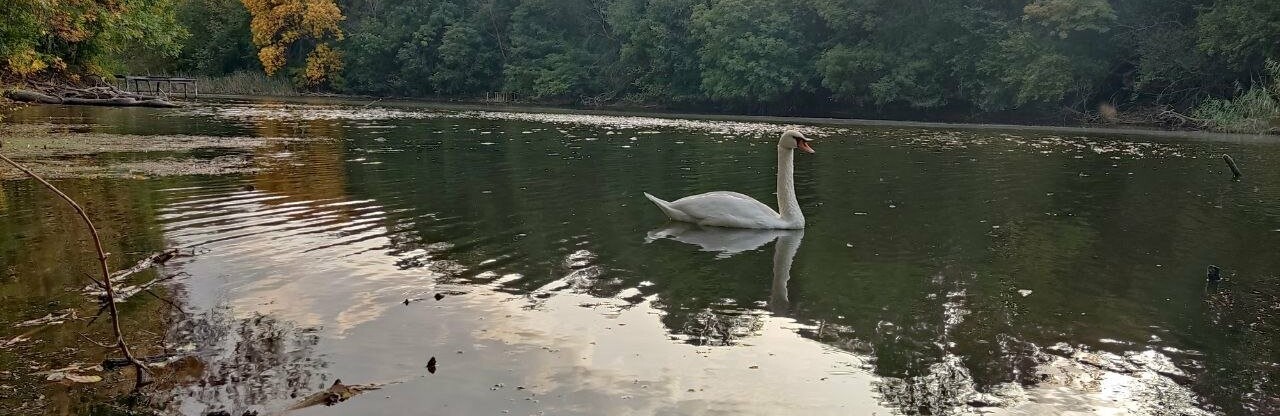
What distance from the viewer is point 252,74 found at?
255 ft

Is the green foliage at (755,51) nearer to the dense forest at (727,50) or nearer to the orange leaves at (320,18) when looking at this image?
the dense forest at (727,50)

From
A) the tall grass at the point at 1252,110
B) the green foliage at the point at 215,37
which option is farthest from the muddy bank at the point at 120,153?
the green foliage at the point at 215,37

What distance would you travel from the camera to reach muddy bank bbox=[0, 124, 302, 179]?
15.5m

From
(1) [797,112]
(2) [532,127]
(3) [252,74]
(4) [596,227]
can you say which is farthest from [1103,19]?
(3) [252,74]

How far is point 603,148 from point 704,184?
26.5ft

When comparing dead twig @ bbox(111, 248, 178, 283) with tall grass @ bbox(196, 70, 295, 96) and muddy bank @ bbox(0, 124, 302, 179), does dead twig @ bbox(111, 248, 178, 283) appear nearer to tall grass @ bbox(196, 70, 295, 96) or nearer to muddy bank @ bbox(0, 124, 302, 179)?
muddy bank @ bbox(0, 124, 302, 179)

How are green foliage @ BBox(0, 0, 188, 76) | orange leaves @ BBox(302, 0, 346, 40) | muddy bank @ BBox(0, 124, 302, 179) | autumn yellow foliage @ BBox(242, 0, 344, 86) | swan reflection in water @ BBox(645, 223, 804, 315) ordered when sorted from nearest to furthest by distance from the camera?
1. swan reflection in water @ BBox(645, 223, 804, 315)
2. muddy bank @ BBox(0, 124, 302, 179)
3. green foliage @ BBox(0, 0, 188, 76)
4. autumn yellow foliage @ BBox(242, 0, 344, 86)
5. orange leaves @ BBox(302, 0, 346, 40)

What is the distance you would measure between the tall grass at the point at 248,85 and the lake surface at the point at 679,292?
6304 centimetres

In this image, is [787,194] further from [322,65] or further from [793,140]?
[322,65]

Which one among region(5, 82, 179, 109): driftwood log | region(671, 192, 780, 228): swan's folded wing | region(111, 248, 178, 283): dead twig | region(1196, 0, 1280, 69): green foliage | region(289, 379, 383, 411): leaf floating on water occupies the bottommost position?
region(289, 379, 383, 411): leaf floating on water

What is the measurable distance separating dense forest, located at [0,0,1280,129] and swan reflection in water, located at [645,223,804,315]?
58.7 feet

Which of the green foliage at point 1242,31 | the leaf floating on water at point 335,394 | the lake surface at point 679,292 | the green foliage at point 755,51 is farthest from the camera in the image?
the green foliage at point 755,51

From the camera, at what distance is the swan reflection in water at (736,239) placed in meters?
9.19

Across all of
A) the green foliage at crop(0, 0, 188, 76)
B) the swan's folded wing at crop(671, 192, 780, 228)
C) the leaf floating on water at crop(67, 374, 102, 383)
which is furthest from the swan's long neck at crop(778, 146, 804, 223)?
the green foliage at crop(0, 0, 188, 76)
